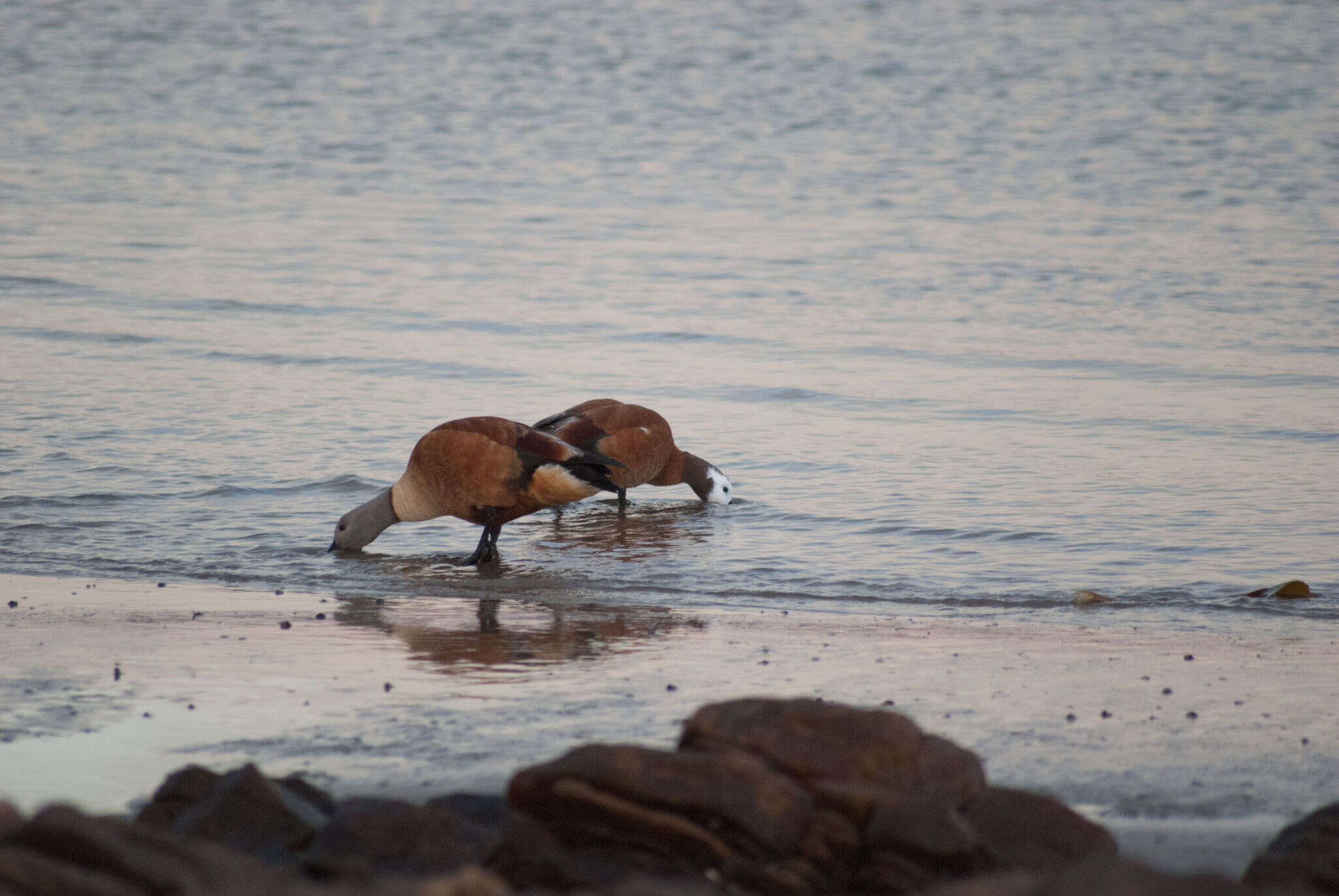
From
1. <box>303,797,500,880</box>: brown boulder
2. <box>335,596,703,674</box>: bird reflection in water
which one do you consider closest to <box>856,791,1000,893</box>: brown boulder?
<box>303,797,500,880</box>: brown boulder

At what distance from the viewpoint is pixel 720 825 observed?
3668 mm

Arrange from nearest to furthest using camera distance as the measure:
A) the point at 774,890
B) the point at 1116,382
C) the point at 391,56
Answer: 1. the point at 774,890
2. the point at 1116,382
3. the point at 391,56

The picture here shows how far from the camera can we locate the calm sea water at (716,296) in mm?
8477

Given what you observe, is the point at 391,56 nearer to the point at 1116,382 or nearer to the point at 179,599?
the point at 1116,382

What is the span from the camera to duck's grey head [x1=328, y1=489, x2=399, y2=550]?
8.30m

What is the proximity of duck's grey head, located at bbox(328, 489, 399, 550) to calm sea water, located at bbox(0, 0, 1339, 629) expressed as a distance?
0.16 meters

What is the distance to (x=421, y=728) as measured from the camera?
484 cm

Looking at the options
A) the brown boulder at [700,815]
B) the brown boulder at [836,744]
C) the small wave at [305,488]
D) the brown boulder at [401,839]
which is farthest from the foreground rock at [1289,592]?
the small wave at [305,488]

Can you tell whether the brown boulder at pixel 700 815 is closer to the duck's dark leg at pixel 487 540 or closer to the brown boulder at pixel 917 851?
the brown boulder at pixel 917 851

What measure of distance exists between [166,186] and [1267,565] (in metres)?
18.1

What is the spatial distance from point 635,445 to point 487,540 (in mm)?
1728

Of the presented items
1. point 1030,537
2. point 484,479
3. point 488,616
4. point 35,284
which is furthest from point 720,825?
point 35,284

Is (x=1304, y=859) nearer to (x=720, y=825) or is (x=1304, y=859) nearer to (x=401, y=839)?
(x=720, y=825)

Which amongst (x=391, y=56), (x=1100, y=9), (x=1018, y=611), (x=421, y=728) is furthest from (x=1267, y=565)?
(x=1100, y=9)
